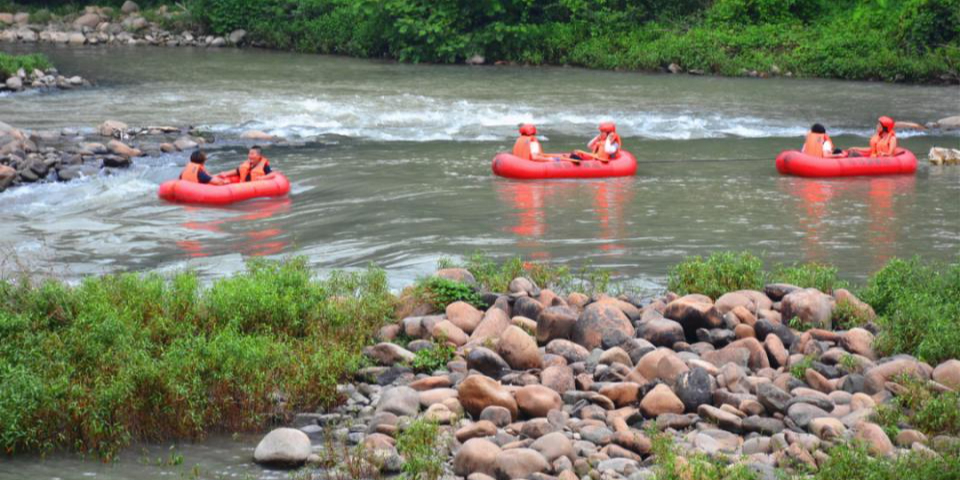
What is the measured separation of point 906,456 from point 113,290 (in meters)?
5.33

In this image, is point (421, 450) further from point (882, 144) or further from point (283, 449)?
point (882, 144)

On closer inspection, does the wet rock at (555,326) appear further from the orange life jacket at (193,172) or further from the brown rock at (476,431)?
the orange life jacket at (193,172)

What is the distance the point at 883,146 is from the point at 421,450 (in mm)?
12384

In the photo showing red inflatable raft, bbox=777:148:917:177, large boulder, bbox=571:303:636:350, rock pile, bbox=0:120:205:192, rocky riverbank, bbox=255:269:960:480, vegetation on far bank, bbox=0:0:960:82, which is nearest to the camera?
rocky riverbank, bbox=255:269:960:480

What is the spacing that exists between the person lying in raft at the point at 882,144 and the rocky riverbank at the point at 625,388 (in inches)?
339

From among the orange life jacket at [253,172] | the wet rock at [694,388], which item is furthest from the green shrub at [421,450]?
the orange life jacket at [253,172]

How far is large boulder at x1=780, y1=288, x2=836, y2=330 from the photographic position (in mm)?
8062

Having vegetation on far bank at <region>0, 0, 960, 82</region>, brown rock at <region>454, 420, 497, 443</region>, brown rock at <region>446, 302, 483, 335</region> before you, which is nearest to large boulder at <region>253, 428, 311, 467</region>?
brown rock at <region>454, 420, 497, 443</region>

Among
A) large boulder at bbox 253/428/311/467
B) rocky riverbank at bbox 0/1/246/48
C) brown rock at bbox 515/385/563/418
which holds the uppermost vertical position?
rocky riverbank at bbox 0/1/246/48

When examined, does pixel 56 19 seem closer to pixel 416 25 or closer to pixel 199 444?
pixel 416 25

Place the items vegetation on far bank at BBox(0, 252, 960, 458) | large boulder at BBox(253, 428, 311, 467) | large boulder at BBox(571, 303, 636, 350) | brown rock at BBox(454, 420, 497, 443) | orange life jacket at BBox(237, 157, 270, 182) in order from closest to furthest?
1. large boulder at BBox(253, 428, 311, 467)
2. brown rock at BBox(454, 420, 497, 443)
3. vegetation on far bank at BBox(0, 252, 960, 458)
4. large boulder at BBox(571, 303, 636, 350)
5. orange life jacket at BBox(237, 157, 270, 182)

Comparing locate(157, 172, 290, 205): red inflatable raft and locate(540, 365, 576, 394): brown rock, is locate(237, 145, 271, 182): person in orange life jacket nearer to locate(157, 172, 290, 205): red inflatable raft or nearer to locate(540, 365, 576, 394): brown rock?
locate(157, 172, 290, 205): red inflatable raft

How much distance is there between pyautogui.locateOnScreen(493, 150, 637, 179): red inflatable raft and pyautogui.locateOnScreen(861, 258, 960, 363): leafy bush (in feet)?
23.1

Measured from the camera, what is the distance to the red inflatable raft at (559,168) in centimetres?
1590
